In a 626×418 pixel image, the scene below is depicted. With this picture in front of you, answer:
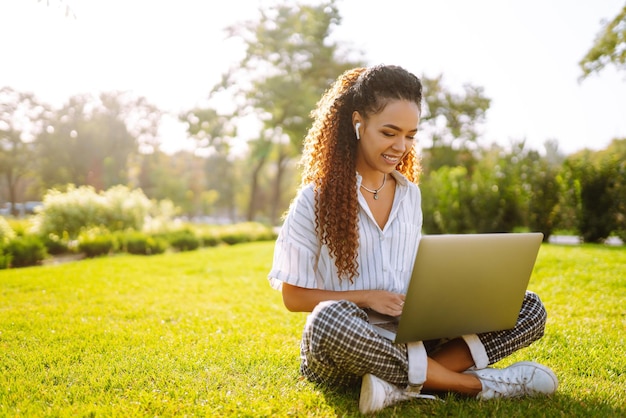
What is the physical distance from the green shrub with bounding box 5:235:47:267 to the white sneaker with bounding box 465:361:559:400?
320 inches

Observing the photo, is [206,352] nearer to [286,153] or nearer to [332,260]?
[332,260]

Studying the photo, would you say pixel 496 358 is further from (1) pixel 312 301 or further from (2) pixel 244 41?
(2) pixel 244 41

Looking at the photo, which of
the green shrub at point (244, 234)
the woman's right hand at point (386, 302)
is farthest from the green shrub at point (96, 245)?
the woman's right hand at point (386, 302)

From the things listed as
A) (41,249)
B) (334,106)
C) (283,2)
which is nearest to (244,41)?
(283,2)

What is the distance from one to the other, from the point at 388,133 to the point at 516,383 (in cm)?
123

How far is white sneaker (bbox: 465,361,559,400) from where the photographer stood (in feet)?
7.27

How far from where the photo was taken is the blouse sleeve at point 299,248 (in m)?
2.24

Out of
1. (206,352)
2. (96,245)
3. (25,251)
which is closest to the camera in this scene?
(206,352)

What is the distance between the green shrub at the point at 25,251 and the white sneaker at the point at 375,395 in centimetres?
786

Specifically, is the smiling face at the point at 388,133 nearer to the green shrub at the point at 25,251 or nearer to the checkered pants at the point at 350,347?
the checkered pants at the point at 350,347

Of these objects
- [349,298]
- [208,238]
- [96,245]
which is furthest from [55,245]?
[349,298]

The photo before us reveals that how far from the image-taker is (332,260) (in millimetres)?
2326

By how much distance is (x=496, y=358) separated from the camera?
2.38 meters

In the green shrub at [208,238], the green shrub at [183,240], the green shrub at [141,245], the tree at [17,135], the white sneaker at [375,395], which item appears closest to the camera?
the white sneaker at [375,395]
